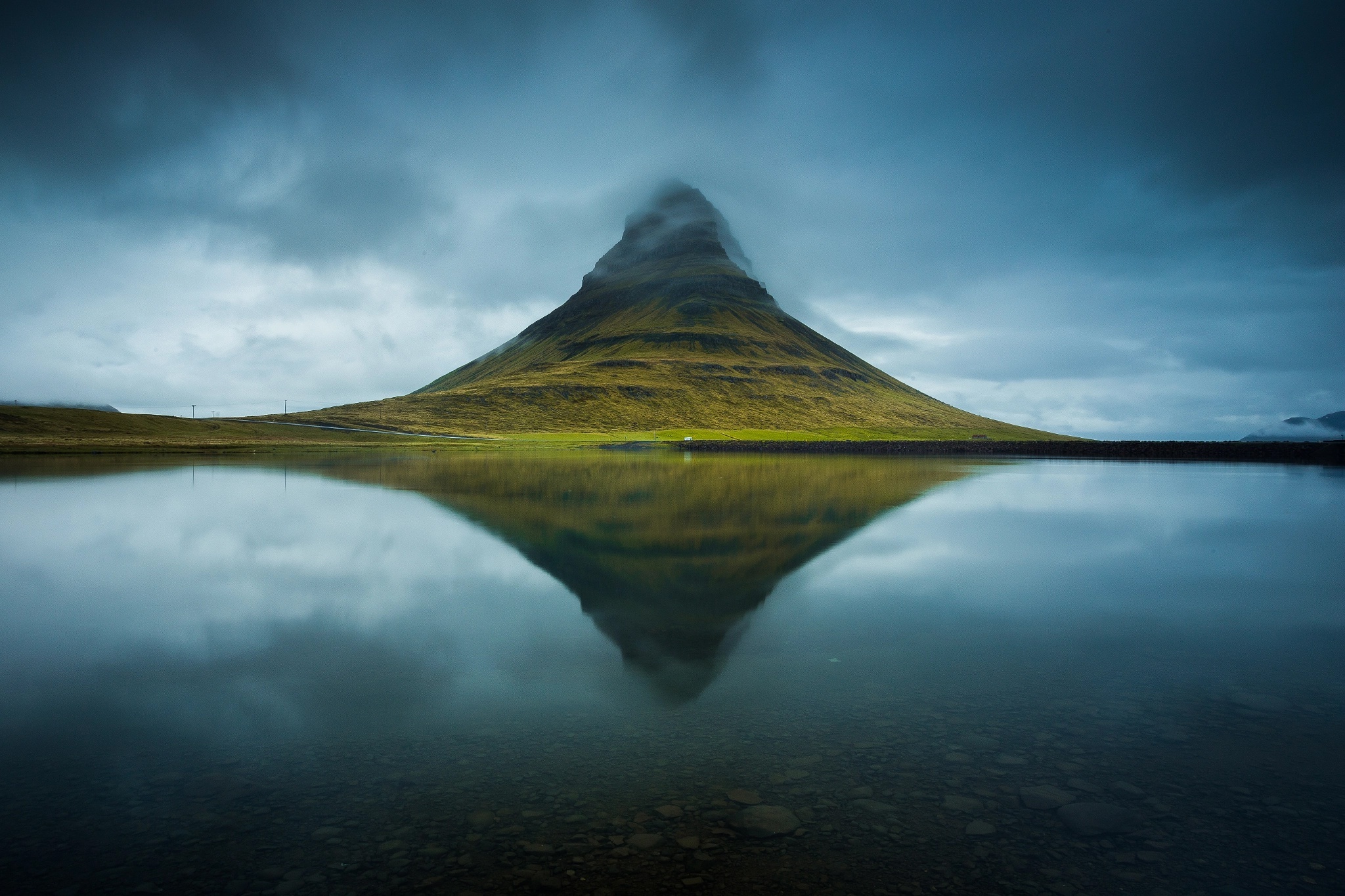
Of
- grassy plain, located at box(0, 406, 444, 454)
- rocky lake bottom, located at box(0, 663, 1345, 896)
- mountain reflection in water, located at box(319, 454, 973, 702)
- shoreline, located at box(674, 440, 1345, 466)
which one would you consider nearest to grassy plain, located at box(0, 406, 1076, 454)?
grassy plain, located at box(0, 406, 444, 454)

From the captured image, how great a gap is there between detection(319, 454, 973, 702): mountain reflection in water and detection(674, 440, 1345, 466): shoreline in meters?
59.6

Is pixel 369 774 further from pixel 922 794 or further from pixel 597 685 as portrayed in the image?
pixel 922 794

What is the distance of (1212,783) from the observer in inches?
287

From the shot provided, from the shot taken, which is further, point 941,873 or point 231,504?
point 231,504

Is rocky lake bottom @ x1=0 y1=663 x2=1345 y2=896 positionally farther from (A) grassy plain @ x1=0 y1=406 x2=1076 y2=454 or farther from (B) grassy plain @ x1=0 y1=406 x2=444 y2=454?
(B) grassy plain @ x1=0 y1=406 x2=444 y2=454

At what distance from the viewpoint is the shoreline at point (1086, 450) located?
92.7m

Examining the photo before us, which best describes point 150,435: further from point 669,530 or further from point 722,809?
point 722,809

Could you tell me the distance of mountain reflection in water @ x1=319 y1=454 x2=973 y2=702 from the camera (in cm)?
1277

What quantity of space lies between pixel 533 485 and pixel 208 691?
107 feet

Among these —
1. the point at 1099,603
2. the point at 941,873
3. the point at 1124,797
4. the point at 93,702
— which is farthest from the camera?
the point at 1099,603

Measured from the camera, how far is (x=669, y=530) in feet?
80.3

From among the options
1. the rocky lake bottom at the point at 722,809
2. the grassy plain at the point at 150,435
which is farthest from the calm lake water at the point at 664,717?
the grassy plain at the point at 150,435

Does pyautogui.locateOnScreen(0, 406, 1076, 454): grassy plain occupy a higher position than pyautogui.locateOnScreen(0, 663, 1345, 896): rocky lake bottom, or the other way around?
pyautogui.locateOnScreen(0, 406, 1076, 454): grassy plain

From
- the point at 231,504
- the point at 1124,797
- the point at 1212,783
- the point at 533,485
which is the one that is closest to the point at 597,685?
the point at 1124,797
